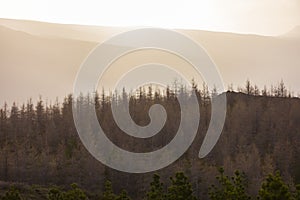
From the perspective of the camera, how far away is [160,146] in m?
70.4

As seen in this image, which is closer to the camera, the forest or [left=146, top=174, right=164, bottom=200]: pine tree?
[left=146, top=174, right=164, bottom=200]: pine tree

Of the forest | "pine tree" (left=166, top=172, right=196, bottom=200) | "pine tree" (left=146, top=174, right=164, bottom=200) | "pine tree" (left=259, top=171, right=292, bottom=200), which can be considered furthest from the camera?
the forest

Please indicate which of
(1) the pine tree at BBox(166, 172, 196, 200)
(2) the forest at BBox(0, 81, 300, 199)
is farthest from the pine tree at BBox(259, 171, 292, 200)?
(1) the pine tree at BBox(166, 172, 196, 200)

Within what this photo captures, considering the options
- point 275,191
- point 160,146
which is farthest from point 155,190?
point 160,146

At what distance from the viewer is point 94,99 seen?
94750 mm

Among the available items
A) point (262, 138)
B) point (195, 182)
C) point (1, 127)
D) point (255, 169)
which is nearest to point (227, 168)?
point (255, 169)

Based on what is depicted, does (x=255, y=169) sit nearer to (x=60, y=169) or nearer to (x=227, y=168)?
(x=227, y=168)

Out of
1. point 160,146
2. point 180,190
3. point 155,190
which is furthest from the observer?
point 160,146

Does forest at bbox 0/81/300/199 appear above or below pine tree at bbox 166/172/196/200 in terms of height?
above

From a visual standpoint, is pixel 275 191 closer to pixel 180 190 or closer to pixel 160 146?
pixel 180 190

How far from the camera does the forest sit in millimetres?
51594

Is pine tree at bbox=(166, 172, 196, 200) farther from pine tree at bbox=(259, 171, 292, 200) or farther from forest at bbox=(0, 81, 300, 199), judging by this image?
pine tree at bbox=(259, 171, 292, 200)

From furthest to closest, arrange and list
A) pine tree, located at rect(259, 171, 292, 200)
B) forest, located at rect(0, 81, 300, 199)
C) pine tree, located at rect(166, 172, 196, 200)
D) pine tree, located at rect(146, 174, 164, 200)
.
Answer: forest, located at rect(0, 81, 300, 199)
pine tree, located at rect(146, 174, 164, 200)
pine tree, located at rect(166, 172, 196, 200)
pine tree, located at rect(259, 171, 292, 200)

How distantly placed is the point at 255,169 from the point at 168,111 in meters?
29.9
